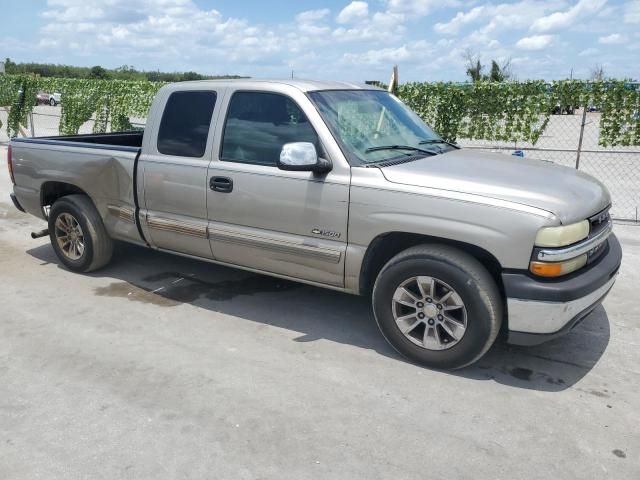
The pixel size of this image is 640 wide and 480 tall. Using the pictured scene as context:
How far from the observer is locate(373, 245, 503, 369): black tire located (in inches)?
139

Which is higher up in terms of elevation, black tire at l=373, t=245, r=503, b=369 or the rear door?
the rear door

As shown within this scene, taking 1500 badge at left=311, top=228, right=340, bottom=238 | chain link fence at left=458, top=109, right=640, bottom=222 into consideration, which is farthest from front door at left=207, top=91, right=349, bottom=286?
chain link fence at left=458, top=109, right=640, bottom=222

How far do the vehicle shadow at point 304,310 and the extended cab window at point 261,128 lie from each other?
1346mm

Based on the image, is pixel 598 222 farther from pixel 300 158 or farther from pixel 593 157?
pixel 593 157

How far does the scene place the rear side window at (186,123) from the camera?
4.62m

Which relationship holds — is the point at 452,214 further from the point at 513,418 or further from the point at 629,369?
the point at 629,369

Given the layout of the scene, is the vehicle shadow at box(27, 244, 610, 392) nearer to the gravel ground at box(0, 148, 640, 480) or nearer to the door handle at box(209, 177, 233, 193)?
the gravel ground at box(0, 148, 640, 480)

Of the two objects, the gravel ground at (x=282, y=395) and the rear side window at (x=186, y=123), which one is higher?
the rear side window at (x=186, y=123)

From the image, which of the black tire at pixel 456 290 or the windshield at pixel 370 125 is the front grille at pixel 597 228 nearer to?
the black tire at pixel 456 290

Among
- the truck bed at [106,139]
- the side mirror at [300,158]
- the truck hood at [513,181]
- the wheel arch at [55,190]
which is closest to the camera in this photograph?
the truck hood at [513,181]

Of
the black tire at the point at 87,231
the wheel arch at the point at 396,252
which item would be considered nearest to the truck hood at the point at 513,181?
the wheel arch at the point at 396,252

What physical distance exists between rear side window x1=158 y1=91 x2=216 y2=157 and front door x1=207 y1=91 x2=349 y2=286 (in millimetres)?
219

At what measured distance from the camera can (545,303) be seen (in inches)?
132

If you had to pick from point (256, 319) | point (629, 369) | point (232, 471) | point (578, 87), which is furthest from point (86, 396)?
point (578, 87)
